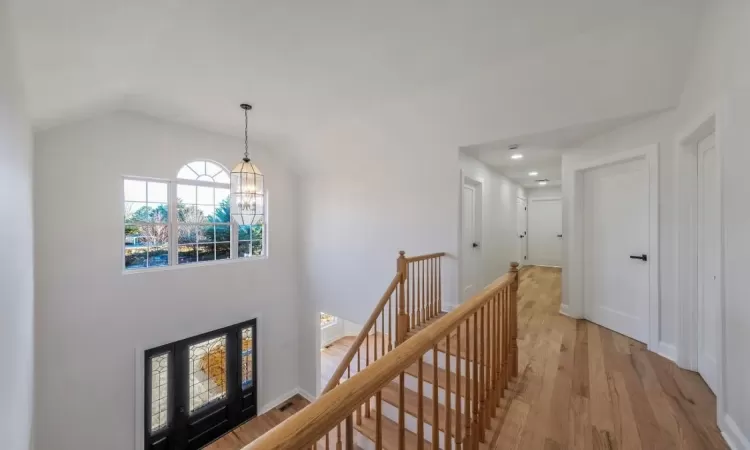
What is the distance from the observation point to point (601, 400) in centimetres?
189

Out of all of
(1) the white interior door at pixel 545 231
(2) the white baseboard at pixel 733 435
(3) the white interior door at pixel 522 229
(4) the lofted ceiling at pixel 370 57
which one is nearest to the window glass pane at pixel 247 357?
(4) the lofted ceiling at pixel 370 57

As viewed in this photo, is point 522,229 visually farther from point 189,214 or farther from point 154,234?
point 154,234

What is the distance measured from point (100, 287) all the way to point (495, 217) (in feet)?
18.5

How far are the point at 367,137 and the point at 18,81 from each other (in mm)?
3080

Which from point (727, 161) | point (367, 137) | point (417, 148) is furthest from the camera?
point (367, 137)

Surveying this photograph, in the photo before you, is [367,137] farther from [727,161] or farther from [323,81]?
[727,161]

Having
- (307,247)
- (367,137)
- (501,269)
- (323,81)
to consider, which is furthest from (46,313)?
(501,269)

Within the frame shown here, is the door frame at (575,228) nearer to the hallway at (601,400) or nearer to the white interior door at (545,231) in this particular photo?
the hallway at (601,400)

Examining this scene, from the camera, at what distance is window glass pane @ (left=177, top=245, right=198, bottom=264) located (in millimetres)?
4094

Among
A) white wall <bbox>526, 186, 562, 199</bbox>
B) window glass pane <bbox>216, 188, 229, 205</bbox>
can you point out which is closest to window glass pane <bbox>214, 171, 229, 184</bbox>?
window glass pane <bbox>216, 188, 229, 205</bbox>

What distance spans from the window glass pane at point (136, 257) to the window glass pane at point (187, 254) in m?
0.39

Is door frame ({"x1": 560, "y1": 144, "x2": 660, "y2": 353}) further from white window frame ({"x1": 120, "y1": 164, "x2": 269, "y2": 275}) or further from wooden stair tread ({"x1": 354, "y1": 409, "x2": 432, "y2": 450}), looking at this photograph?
white window frame ({"x1": 120, "y1": 164, "x2": 269, "y2": 275})

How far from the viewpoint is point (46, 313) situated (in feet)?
9.80

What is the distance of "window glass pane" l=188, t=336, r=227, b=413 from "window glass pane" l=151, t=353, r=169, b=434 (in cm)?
29
